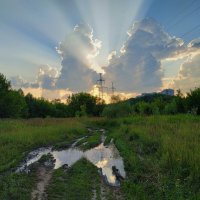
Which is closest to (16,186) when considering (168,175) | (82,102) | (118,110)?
(168,175)

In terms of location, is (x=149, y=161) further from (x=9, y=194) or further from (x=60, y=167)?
(x=9, y=194)

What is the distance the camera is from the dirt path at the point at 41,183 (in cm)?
1113

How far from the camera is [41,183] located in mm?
13156

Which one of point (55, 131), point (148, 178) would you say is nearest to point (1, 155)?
point (148, 178)

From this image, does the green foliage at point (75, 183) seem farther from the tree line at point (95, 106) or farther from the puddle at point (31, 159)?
the tree line at point (95, 106)

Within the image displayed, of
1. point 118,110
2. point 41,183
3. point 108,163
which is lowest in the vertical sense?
point 41,183

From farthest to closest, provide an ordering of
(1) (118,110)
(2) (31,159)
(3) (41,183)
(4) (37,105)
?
1. (4) (37,105)
2. (1) (118,110)
3. (2) (31,159)
4. (3) (41,183)

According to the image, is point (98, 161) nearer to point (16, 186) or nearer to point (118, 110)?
point (16, 186)

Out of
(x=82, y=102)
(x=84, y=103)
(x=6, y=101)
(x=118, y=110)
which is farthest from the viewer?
(x=82, y=102)

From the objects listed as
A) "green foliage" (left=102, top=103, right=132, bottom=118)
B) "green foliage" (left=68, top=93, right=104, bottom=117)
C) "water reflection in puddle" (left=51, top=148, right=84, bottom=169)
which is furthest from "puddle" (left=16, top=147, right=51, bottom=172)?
"green foliage" (left=68, top=93, right=104, bottom=117)

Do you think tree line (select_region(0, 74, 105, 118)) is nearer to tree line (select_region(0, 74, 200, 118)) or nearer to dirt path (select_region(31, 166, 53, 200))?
tree line (select_region(0, 74, 200, 118))

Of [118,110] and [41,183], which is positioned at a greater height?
[118,110]

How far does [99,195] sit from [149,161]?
478 centimetres

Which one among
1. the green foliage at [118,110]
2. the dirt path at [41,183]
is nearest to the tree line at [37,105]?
the green foliage at [118,110]
